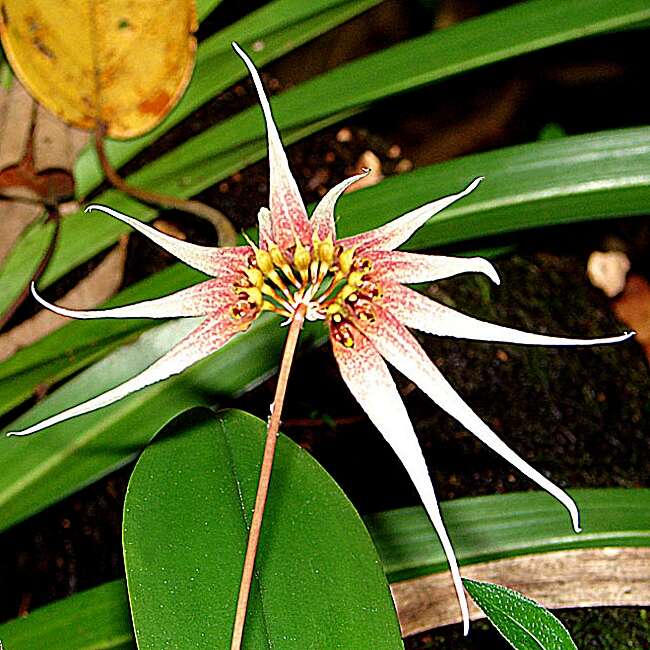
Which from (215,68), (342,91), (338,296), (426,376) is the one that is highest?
(215,68)

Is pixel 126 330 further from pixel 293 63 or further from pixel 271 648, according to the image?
pixel 293 63

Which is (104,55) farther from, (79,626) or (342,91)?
(79,626)

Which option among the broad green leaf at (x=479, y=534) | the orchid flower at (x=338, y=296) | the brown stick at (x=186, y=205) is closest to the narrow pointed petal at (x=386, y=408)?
the orchid flower at (x=338, y=296)

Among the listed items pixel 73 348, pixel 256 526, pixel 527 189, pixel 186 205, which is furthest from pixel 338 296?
pixel 186 205

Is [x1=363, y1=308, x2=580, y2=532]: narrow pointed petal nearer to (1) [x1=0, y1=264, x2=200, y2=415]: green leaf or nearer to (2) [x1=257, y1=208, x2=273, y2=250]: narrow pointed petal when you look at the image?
(2) [x1=257, y1=208, x2=273, y2=250]: narrow pointed petal

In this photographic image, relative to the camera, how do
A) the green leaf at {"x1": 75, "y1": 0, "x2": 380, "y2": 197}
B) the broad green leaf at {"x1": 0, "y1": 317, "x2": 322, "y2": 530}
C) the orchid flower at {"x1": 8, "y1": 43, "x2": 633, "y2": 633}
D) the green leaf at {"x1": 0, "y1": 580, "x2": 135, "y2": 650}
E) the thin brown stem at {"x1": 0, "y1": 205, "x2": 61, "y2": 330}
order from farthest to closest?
the green leaf at {"x1": 75, "y1": 0, "x2": 380, "y2": 197}
the thin brown stem at {"x1": 0, "y1": 205, "x2": 61, "y2": 330}
the broad green leaf at {"x1": 0, "y1": 317, "x2": 322, "y2": 530}
the green leaf at {"x1": 0, "y1": 580, "x2": 135, "y2": 650}
the orchid flower at {"x1": 8, "y1": 43, "x2": 633, "y2": 633}

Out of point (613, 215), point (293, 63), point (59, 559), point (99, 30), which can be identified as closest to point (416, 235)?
point (613, 215)

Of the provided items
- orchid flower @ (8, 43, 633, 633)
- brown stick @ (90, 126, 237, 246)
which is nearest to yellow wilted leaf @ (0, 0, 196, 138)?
brown stick @ (90, 126, 237, 246)

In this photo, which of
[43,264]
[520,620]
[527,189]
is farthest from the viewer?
[43,264]
